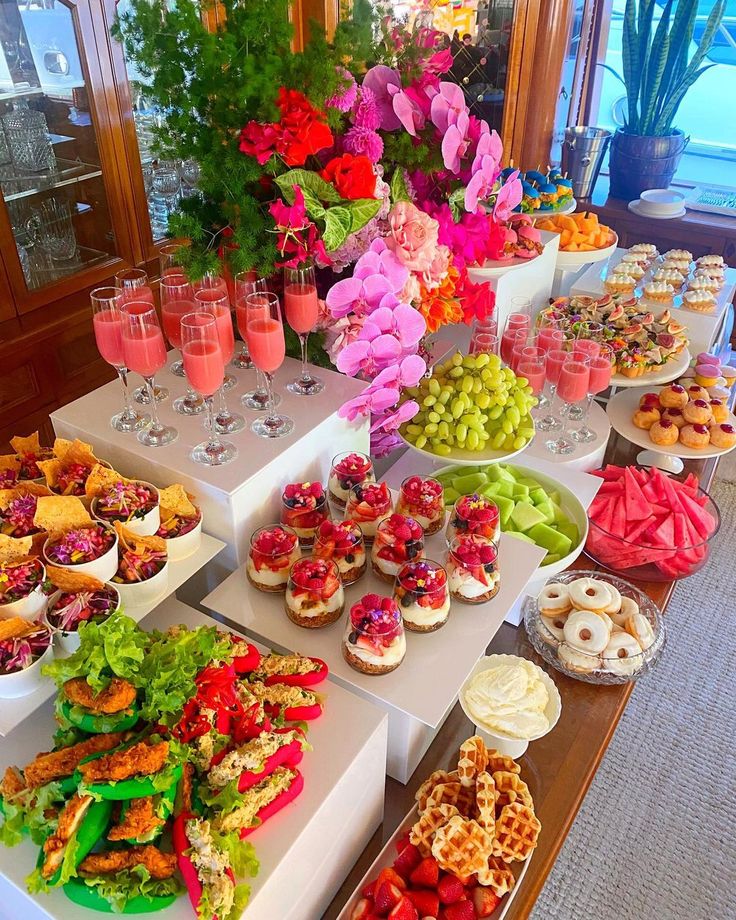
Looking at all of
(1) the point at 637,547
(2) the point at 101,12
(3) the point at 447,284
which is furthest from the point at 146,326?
(2) the point at 101,12

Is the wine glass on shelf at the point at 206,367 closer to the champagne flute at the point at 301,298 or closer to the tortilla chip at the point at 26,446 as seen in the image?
the champagne flute at the point at 301,298

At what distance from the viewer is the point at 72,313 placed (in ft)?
8.21

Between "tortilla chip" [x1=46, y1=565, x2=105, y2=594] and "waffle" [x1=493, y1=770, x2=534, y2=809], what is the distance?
0.65 meters

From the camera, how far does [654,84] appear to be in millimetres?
3537

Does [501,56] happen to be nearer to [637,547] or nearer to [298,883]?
[637,547]

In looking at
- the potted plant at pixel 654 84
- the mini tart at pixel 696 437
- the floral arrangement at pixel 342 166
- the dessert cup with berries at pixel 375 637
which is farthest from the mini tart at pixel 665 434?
the potted plant at pixel 654 84

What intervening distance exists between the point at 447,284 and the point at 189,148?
552 millimetres

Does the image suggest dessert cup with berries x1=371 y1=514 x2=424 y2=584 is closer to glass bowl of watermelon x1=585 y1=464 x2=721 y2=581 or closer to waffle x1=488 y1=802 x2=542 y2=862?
waffle x1=488 y1=802 x2=542 y2=862

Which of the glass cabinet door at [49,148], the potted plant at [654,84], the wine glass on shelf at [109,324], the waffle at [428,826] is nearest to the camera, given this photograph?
the waffle at [428,826]

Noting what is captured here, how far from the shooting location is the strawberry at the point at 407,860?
3.41ft

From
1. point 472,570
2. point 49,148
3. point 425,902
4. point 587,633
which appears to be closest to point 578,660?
point 587,633

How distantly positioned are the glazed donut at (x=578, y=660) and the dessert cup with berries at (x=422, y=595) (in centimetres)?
31

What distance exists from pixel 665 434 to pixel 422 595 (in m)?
1.10

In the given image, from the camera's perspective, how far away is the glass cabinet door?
225 centimetres
